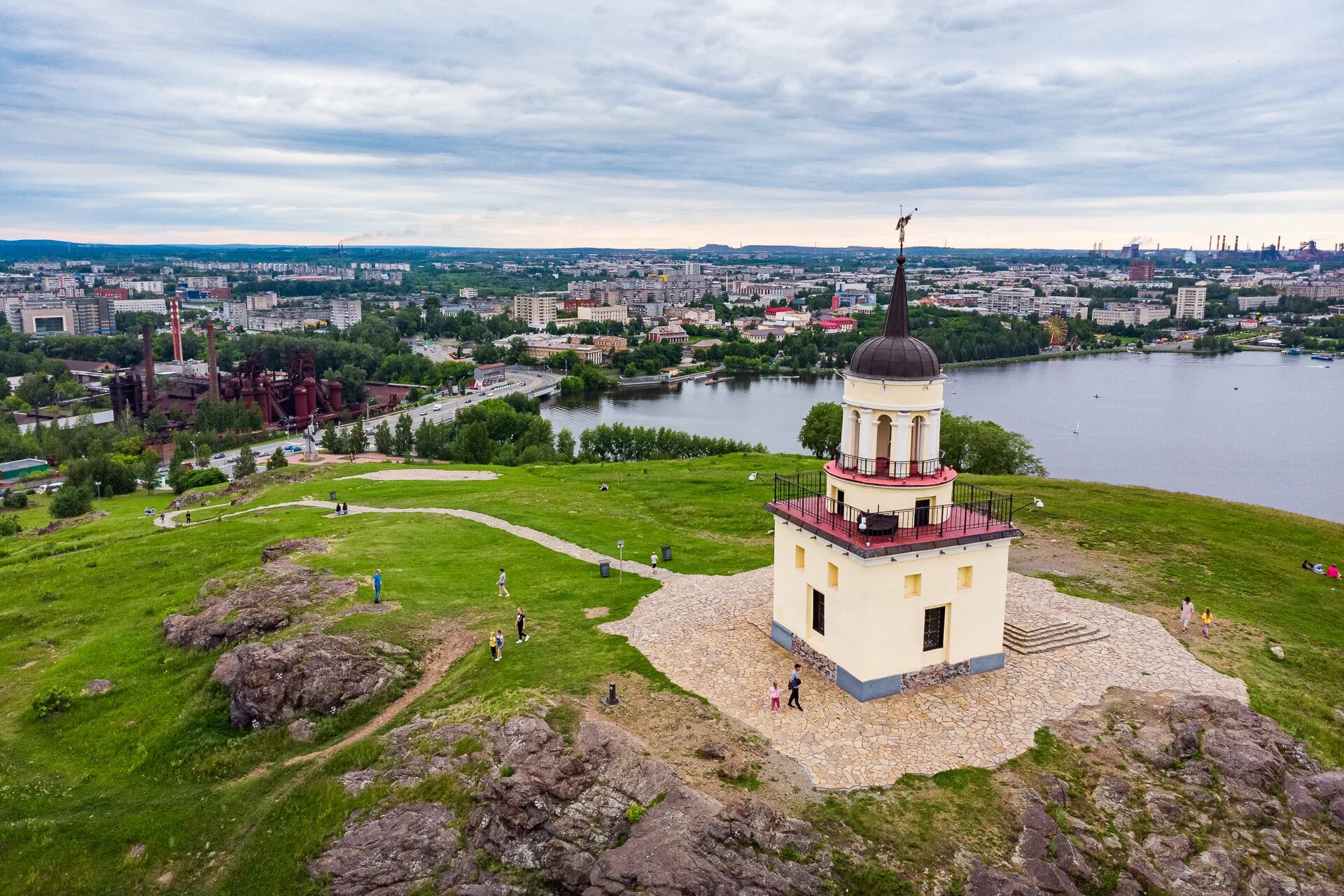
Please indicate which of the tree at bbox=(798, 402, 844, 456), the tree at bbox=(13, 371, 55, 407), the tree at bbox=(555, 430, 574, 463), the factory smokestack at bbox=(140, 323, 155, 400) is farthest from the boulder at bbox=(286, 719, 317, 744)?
the tree at bbox=(13, 371, 55, 407)

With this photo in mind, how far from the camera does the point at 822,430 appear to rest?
55062 millimetres

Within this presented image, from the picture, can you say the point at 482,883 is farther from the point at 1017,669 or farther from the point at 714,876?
the point at 1017,669

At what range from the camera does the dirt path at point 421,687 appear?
1864 cm

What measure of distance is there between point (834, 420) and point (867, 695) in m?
37.5

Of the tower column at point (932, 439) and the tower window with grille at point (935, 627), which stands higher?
the tower column at point (932, 439)

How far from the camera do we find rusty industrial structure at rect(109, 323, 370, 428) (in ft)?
302

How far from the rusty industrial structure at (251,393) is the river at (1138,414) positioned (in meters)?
26.8

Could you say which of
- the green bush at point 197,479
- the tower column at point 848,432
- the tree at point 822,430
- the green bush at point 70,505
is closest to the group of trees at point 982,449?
the tree at point 822,430

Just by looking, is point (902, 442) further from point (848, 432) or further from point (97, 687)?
point (97, 687)

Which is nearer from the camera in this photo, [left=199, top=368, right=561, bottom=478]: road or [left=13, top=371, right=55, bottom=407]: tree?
[left=199, top=368, right=561, bottom=478]: road

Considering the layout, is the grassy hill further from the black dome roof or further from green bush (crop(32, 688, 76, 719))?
the black dome roof

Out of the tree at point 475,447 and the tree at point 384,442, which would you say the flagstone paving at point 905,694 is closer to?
the tree at point 475,447

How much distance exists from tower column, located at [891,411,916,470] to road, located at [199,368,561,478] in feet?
177

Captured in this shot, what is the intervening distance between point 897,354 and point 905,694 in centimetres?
780
